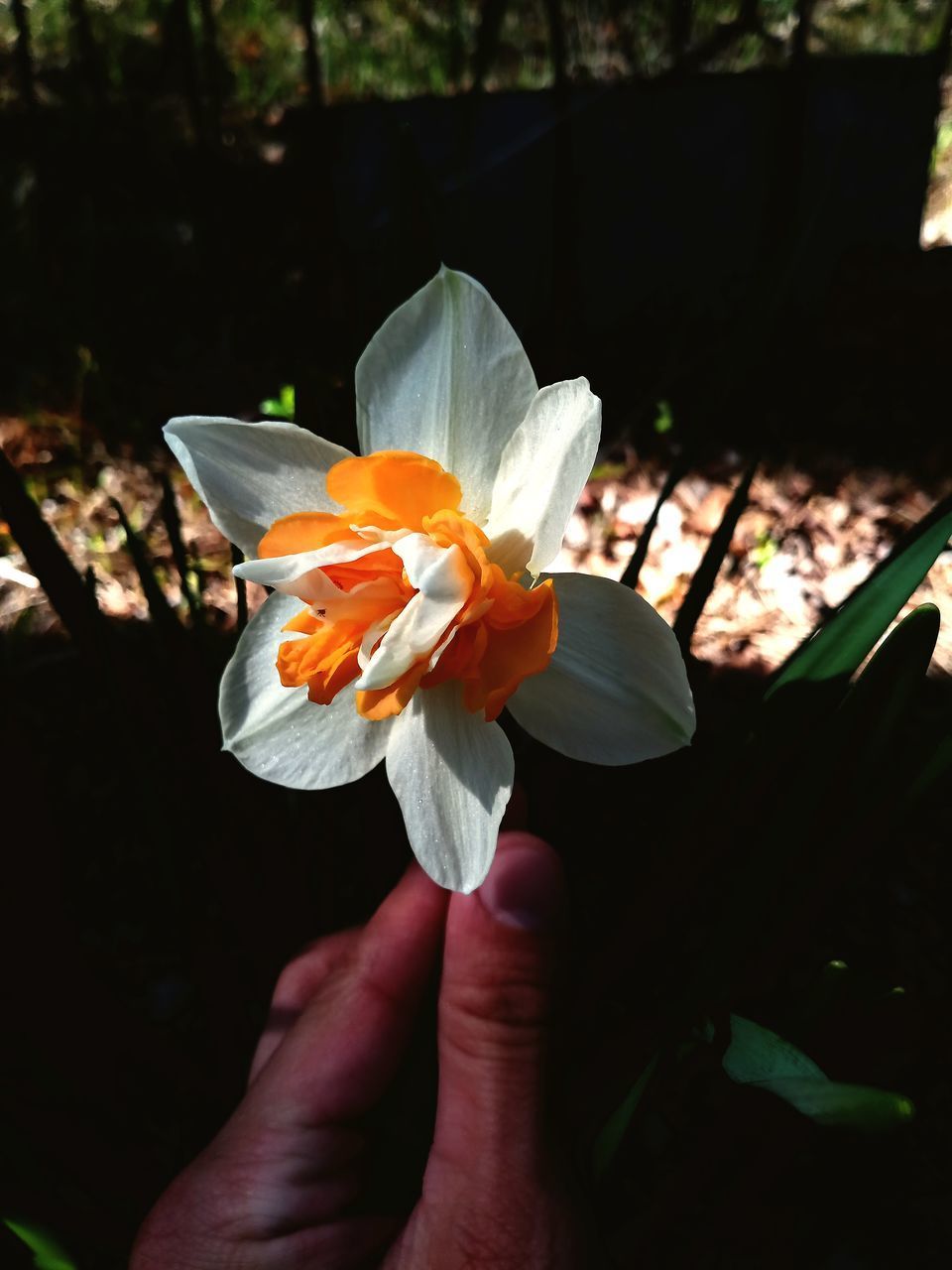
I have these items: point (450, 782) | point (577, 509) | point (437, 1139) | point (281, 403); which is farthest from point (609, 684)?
point (281, 403)

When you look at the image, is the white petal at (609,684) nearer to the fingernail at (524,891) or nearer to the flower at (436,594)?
the flower at (436,594)

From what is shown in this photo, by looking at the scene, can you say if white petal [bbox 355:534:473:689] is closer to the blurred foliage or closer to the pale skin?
the pale skin

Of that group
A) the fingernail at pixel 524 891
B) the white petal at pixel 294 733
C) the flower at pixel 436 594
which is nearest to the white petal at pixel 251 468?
the flower at pixel 436 594

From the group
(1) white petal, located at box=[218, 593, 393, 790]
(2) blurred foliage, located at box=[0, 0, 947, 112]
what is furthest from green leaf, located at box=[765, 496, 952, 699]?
(2) blurred foliage, located at box=[0, 0, 947, 112]

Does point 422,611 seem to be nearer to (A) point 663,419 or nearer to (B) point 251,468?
(B) point 251,468

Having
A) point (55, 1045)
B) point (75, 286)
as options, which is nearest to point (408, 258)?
point (55, 1045)

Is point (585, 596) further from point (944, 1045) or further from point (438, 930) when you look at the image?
point (944, 1045)
